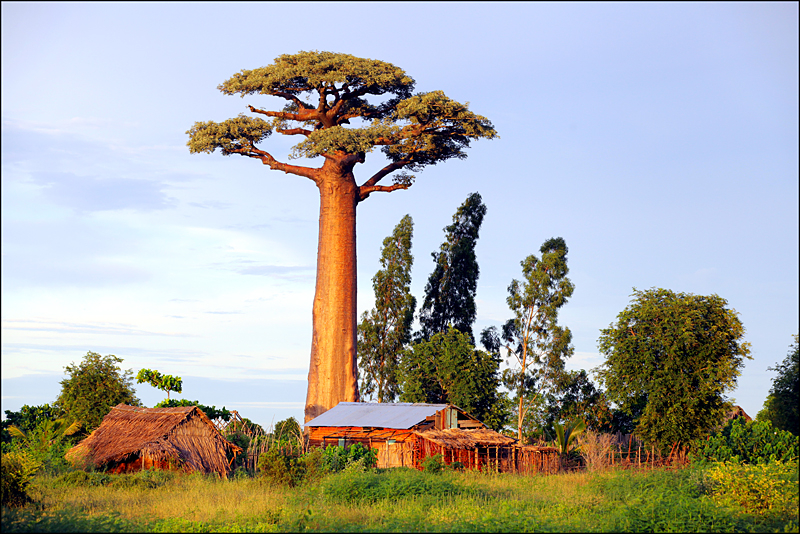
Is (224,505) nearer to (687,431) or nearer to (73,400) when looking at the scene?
(73,400)

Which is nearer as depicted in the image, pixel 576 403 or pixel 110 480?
pixel 110 480

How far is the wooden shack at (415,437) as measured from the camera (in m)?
26.2

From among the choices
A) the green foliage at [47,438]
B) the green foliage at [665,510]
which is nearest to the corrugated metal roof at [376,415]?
the green foliage at [47,438]

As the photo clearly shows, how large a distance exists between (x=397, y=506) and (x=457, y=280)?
2517 cm

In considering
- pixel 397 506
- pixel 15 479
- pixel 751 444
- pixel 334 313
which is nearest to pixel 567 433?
Answer: pixel 751 444

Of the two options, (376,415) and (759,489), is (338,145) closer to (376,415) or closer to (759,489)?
(376,415)

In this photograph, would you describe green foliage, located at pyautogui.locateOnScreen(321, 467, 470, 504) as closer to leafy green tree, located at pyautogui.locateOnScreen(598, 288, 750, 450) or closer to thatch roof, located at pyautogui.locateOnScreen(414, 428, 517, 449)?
thatch roof, located at pyautogui.locateOnScreen(414, 428, 517, 449)

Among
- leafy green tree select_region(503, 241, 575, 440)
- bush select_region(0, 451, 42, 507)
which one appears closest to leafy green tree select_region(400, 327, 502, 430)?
leafy green tree select_region(503, 241, 575, 440)

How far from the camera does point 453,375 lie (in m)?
34.5

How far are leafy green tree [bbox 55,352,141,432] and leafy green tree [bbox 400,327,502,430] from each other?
12474mm

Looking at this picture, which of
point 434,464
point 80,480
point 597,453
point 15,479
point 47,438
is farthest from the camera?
point 597,453

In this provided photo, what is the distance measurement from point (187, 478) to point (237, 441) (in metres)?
5.82

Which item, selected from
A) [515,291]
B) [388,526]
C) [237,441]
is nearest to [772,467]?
[388,526]

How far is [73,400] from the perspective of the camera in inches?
1131
